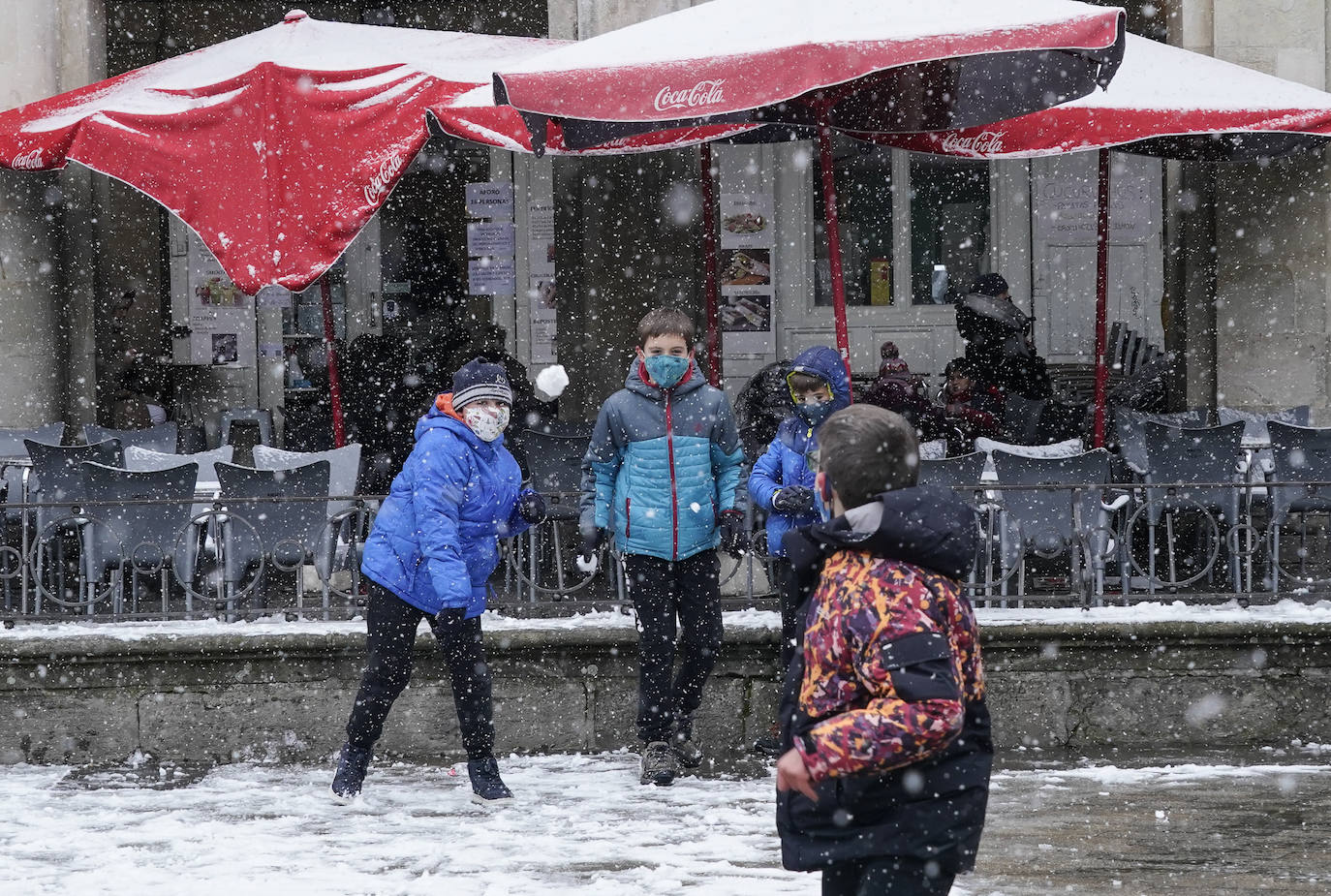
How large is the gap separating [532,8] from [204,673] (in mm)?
9593

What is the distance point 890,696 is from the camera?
3.17 metres

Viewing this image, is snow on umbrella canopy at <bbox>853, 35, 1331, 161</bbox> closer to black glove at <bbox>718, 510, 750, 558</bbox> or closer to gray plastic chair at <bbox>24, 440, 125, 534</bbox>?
black glove at <bbox>718, 510, 750, 558</bbox>

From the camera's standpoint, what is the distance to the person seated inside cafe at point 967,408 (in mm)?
9930

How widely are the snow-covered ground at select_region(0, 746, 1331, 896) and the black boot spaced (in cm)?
8

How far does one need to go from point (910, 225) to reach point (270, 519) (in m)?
6.82

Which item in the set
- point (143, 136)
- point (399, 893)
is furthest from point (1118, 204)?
point (399, 893)

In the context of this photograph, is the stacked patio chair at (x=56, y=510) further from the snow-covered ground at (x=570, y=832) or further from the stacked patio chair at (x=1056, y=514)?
the stacked patio chair at (x=1056, y=514)

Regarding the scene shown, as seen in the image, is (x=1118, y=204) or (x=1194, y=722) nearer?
(x=1194, y=722)

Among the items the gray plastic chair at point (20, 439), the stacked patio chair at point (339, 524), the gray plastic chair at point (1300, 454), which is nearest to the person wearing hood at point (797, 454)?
the stacked patio chair at point (339, 524)

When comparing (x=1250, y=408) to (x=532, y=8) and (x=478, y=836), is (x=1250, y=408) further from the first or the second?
(x=532, y=8)

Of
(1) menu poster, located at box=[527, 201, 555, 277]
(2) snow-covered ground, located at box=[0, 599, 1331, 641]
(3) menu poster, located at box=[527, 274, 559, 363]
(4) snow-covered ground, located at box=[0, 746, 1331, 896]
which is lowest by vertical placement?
(4) snow-covered ground, located at box=[0, 746, 1331, 896]

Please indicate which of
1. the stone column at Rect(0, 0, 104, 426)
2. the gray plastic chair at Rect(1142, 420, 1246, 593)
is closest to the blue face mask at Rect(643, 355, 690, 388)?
the gray plastic chair at Rect(1142, 420, 1246, 593)

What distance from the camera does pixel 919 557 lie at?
129 inches

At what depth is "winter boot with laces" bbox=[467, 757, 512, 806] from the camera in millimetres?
6668
